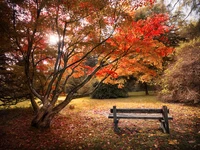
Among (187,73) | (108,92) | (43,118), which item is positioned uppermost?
(187,73)

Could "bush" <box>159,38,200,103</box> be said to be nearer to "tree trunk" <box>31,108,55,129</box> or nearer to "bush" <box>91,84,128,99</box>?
"bush" <box>91,84,128,99</box>

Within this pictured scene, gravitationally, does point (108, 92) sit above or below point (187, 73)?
below

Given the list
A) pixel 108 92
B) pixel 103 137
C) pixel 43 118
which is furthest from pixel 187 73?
pixel 108 92

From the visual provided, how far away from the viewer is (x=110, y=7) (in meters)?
5.35

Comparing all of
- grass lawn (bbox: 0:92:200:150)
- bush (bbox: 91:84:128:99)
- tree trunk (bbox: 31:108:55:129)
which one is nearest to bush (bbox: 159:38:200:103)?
grass lawn (bbox: 0:92:200:150)

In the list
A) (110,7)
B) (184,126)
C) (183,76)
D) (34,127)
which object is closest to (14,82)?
(34,127)

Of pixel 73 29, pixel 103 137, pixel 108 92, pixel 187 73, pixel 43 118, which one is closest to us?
pixel 103 137

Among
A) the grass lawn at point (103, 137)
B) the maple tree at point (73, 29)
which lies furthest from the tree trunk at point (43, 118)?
the grass lawn at point (103, 137)

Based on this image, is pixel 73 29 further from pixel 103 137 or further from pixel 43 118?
pixel 103 137

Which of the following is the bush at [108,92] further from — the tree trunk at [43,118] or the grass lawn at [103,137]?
the tree trunk at [43,118]

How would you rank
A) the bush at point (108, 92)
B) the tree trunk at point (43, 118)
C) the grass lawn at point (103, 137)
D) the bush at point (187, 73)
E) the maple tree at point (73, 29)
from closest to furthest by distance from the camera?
the grass lawn at point (103, 137) → the maple tree at point (73, 29) → the tree trunk at point (43, 118) → the bush at point (187, 73) → the bush at point (108, 92)

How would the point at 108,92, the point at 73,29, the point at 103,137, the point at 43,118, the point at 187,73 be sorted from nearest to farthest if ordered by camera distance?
the point at 103,137 < the point at 43,118 < the point at 73,29 < the point at 187,73 < the point at 108,92

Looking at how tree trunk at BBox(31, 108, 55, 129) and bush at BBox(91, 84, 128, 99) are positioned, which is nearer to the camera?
tree trunk at BBox(31, 108, 55, 129)

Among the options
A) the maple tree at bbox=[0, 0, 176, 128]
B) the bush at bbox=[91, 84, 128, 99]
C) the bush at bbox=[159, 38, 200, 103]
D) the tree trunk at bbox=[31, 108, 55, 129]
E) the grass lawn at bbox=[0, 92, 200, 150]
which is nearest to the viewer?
the grass lawn at bbox=[0, 92, 200, 150]
